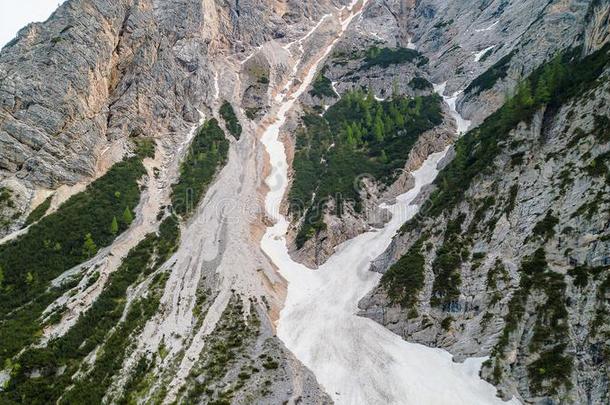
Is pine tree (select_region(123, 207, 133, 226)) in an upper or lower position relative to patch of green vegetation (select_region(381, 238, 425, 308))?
lower

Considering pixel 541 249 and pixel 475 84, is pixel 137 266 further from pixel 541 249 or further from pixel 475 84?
pixel 475 84

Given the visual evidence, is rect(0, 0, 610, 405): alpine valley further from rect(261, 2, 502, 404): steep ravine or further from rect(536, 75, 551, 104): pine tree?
rect(536, 75, 551, 104): pine tree

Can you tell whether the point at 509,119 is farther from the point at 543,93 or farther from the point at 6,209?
the point at 6,209

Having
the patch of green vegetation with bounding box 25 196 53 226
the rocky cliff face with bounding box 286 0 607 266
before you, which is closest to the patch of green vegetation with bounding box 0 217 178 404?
the patch of green vegetation with bounding box 25 196 53 226

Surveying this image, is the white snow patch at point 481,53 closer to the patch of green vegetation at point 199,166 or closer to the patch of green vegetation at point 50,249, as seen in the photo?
the patch of green vegetation at point 199,166

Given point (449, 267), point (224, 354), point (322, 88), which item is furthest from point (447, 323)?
point (322, 88)

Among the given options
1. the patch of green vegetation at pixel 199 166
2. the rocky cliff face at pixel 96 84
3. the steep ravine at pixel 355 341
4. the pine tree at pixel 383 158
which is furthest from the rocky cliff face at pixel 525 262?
the rocky cliff face at pixel 96 84

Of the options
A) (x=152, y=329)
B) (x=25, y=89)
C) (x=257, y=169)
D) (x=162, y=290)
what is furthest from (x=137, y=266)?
(x=25, y=89)
